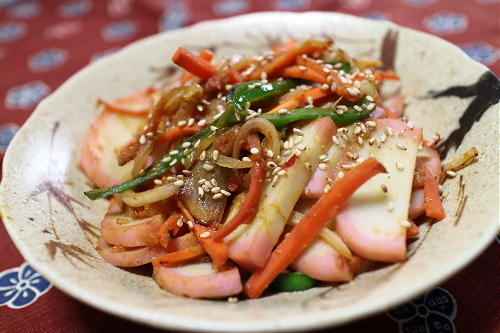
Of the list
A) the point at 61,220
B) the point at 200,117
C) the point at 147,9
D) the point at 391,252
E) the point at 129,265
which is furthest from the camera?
the point at 147,9

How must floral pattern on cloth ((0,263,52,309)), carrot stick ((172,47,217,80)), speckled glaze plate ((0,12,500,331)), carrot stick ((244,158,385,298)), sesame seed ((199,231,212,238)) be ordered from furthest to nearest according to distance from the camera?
1. carrot stick ((172,47,217,80))
2. floral pattern on cloth ((0,263,52,309))
3. sesame seed ((199,231,212,238))
4. carrot stick ((244,158,385,298))
5. speckled glaze plate ((0,12,500,331))

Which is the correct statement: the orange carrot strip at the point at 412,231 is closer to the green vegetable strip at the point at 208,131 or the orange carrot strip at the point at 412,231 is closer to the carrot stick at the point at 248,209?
the carrot stick at the point at 248,209

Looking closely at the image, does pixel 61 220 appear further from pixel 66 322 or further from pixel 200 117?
pixel 200 117

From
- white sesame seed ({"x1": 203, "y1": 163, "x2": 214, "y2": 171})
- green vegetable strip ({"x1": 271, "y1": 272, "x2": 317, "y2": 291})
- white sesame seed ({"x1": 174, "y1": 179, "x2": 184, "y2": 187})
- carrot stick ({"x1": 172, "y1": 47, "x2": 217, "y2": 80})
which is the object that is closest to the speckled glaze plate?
green vegetable strip ({"x1": 271, "y1": 272, "x2": 317, "y2": 291})

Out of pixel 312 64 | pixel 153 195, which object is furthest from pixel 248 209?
pixel 312 64

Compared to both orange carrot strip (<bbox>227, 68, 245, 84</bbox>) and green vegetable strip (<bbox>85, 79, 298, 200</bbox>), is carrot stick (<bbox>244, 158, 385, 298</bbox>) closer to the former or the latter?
green vegetable strip (<bbox>85, 79, 298, 200</bbox>)

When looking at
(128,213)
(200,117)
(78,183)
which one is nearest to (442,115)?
(200,117)

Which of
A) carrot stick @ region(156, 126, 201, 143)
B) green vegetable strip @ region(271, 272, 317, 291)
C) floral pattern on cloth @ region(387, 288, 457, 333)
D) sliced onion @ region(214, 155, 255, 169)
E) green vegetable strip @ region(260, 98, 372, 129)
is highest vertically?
green vegetable strip @ region(260, 98, 372, 129)

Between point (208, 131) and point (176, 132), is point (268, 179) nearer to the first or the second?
point (208, 131)
